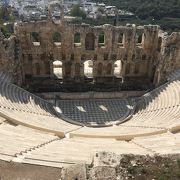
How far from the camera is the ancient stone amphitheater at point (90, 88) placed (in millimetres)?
22344

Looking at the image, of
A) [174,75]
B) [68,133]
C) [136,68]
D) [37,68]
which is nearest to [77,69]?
[37,68]

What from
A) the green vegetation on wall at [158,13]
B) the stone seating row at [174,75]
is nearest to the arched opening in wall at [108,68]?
the stone seating row at [174,75]

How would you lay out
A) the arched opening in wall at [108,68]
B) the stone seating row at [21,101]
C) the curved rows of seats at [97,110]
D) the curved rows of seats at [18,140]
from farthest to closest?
the arched opening in wall at [108,68], the curved rows of seats at [97,110], the stone seating row at [21,101], the curved rows of seats at [18,140]

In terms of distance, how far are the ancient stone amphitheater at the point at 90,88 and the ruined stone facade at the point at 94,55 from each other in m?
0.11

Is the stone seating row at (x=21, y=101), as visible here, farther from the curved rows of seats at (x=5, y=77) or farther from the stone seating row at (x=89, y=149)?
the stone seating row at (x=89, y=149)

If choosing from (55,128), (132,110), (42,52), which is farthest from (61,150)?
(42,52)

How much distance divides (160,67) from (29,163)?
21.4 m

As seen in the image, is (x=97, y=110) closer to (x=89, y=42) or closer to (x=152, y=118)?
(x=152, y=118)

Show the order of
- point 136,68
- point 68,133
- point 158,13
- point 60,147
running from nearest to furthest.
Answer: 1. point 60,147
2. point 68,133
3. point 136,68
4. point 158,13

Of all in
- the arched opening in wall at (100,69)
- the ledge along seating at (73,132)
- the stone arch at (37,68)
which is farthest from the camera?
the arched opening in wall at (100,69)

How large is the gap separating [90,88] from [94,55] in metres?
3.91

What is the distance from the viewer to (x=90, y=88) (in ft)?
108

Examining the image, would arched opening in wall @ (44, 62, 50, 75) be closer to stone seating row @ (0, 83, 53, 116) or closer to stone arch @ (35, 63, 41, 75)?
stone arch @ (35, 63, 41, 75)

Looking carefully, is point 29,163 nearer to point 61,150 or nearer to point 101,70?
point 61,150
